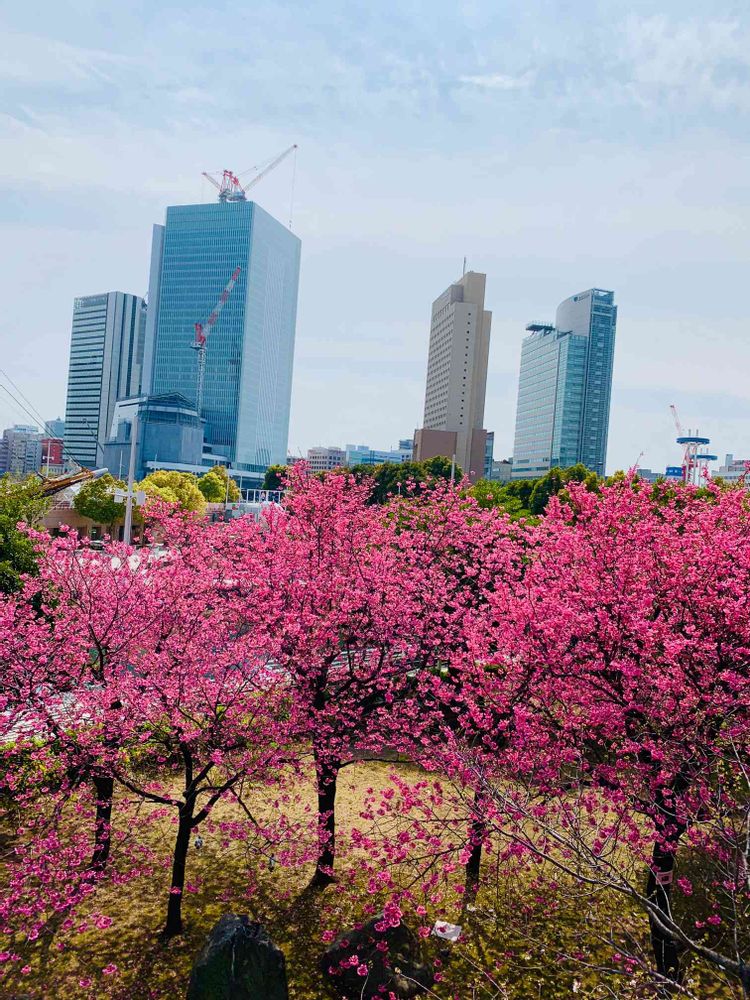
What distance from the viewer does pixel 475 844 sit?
10492 millimetres

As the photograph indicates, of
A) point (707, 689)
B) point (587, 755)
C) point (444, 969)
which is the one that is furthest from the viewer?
point (587, 755)

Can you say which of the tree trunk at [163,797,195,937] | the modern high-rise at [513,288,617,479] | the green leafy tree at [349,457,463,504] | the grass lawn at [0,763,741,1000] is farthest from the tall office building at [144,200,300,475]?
the tree trunk at [163,797,195,937]

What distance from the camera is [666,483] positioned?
15344mm

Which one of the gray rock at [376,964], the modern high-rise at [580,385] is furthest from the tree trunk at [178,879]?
the modern high-rise at [580,385]

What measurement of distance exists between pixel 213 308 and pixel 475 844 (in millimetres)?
170208

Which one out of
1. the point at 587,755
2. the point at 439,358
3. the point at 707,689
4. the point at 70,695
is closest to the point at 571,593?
the point at 707,689

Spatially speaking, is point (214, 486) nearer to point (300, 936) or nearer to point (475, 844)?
point (300, 936)

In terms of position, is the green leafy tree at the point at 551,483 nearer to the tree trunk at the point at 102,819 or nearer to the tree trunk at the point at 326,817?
the tree trunk at the point at 326,817

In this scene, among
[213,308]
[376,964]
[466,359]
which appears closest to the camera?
[376,964]

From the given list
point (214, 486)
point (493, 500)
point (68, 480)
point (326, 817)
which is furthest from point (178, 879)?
point (214, 486)

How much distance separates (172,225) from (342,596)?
17808 centimetres

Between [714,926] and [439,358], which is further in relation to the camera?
[439,358]

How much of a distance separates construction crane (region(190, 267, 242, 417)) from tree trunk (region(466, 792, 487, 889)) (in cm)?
16329

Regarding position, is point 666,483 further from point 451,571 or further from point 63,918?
point 63,918
